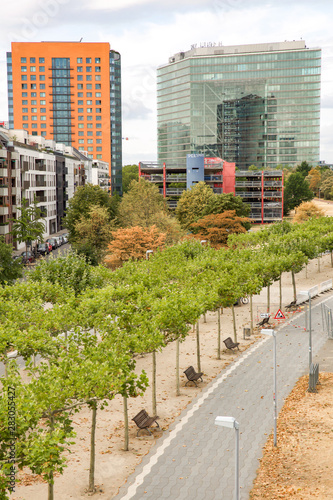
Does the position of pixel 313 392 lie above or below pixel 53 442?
below

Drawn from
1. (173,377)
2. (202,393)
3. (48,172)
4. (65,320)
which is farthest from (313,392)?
(48,172)

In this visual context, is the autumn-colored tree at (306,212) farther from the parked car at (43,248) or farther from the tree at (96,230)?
the parked car at (43,248)

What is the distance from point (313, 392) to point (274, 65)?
194378 millimetres

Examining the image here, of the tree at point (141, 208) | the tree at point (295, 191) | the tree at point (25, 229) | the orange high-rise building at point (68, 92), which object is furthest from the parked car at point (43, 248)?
the orange high-rise building at point (68, 92)

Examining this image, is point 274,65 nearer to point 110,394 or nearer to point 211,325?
point 211,325

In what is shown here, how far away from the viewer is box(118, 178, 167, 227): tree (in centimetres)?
7050

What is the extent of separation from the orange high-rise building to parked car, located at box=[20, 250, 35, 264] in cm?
8826

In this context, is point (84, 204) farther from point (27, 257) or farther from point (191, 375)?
point (191, 375)

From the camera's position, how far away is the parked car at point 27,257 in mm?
62850

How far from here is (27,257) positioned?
6378cm

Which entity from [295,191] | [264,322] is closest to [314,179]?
[295,191]

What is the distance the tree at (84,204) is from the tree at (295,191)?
2526 inches

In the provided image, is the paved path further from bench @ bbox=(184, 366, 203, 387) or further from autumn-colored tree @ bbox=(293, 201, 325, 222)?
autumn-colored tree @ bbox=(293, 201, 325, 222)

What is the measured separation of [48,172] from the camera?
91.8 m
